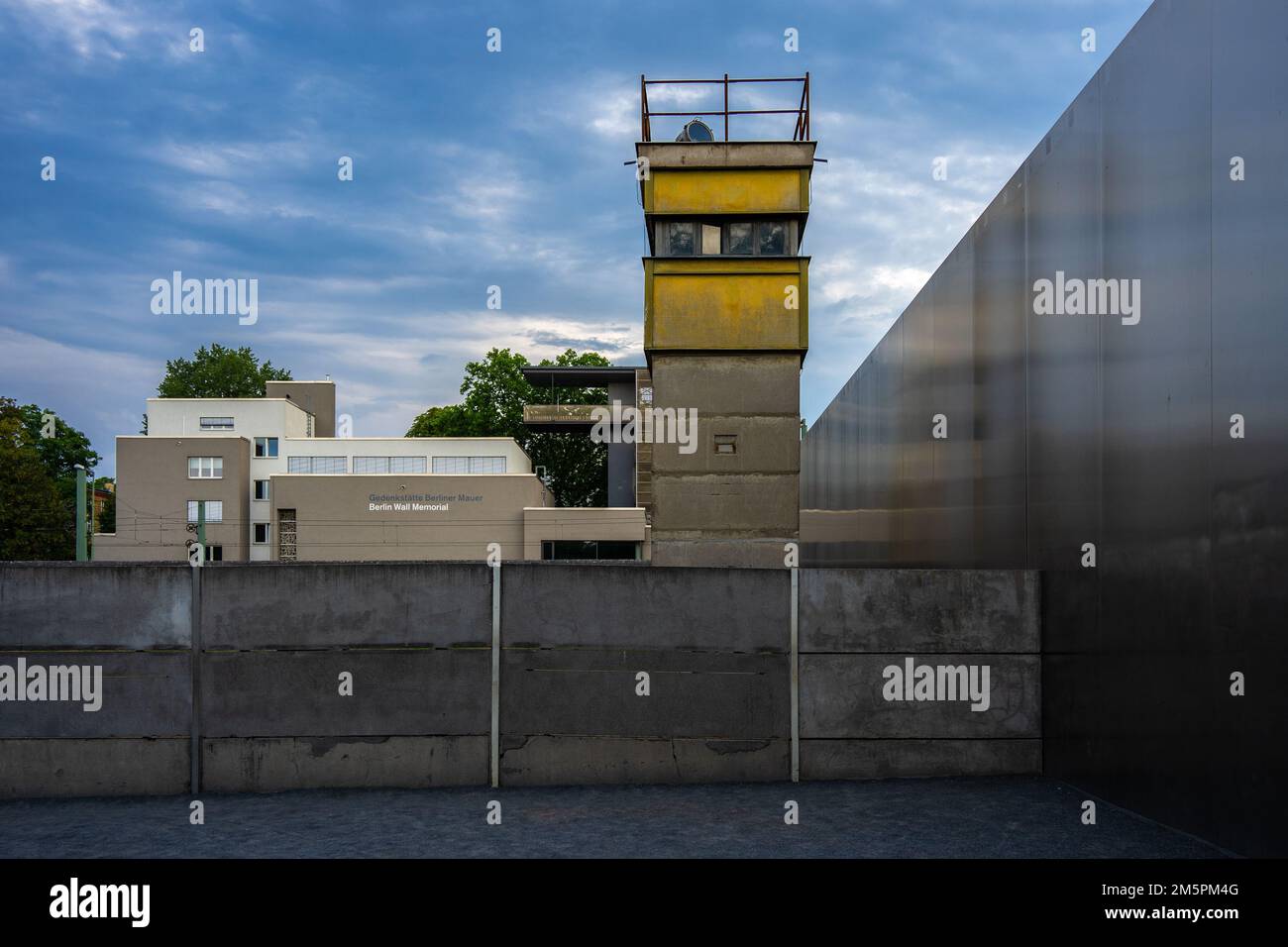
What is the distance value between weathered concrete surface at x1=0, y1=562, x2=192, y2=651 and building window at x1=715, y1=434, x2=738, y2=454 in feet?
25.2

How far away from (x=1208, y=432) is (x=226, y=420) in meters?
68.9

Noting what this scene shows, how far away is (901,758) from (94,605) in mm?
7849

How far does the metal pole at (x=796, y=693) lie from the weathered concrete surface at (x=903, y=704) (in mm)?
48

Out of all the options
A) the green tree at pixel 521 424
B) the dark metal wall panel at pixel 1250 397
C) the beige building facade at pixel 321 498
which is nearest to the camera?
the dark metal wall panel at pixel 1250 397

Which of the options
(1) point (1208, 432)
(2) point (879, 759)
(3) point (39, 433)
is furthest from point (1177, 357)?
(3) point (39, 433)

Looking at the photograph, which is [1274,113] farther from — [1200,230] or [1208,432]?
[1208,432]

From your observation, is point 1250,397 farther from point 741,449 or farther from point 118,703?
point 118,703

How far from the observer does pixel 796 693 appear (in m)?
9.39

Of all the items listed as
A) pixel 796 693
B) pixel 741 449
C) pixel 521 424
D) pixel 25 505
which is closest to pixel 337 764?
pixel 796 693

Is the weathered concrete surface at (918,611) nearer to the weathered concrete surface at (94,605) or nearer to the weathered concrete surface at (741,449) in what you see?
the weathered concrete surface at (741,449)

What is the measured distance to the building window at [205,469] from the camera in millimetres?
64438

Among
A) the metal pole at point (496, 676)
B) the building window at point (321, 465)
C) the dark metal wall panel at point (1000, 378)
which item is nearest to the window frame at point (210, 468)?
the building window at point (321, 465)

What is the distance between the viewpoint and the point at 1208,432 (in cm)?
678

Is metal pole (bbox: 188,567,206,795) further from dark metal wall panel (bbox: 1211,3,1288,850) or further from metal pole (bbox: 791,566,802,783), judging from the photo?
dark metal wall panel (bbox: 1211,3,1288,850)
